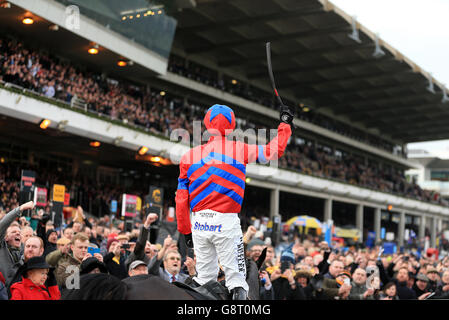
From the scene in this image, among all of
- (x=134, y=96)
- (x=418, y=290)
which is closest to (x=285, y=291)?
(x=418, y=290)

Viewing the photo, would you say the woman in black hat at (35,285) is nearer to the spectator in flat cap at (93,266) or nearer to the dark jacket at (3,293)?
the spectator in flat cap at (93,266)

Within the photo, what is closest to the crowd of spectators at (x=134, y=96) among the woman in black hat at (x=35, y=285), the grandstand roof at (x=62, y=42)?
the grandstand roof at (x=62, y=42)

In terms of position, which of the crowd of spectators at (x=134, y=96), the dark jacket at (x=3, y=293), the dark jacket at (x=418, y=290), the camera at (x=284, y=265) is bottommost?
the dark jacket at (x=418, y=290)

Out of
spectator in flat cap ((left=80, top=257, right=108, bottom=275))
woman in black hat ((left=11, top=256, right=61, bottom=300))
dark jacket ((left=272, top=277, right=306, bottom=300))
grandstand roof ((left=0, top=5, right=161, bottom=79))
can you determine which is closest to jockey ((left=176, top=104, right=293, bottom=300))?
spectator in flat cap ((left=80, top=257, right=108, bottom=275))

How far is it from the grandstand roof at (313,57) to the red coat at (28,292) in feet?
67.9

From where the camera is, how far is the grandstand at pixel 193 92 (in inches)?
796

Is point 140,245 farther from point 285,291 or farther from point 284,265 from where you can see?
point 284,265

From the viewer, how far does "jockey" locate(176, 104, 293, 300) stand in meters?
3.86

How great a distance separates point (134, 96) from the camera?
2606 cm

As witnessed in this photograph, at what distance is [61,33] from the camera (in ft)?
68.0

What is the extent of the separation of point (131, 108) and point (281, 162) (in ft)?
38.3

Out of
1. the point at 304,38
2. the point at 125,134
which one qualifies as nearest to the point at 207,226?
the point at 125,134

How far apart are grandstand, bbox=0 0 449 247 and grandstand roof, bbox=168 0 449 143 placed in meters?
0.09

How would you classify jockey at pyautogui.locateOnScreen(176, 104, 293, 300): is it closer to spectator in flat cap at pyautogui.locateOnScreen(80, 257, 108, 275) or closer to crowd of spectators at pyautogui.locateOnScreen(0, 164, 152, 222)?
spectator in flat cap at pyautogui.locateOnScreen(80, 257, 108, 275)
